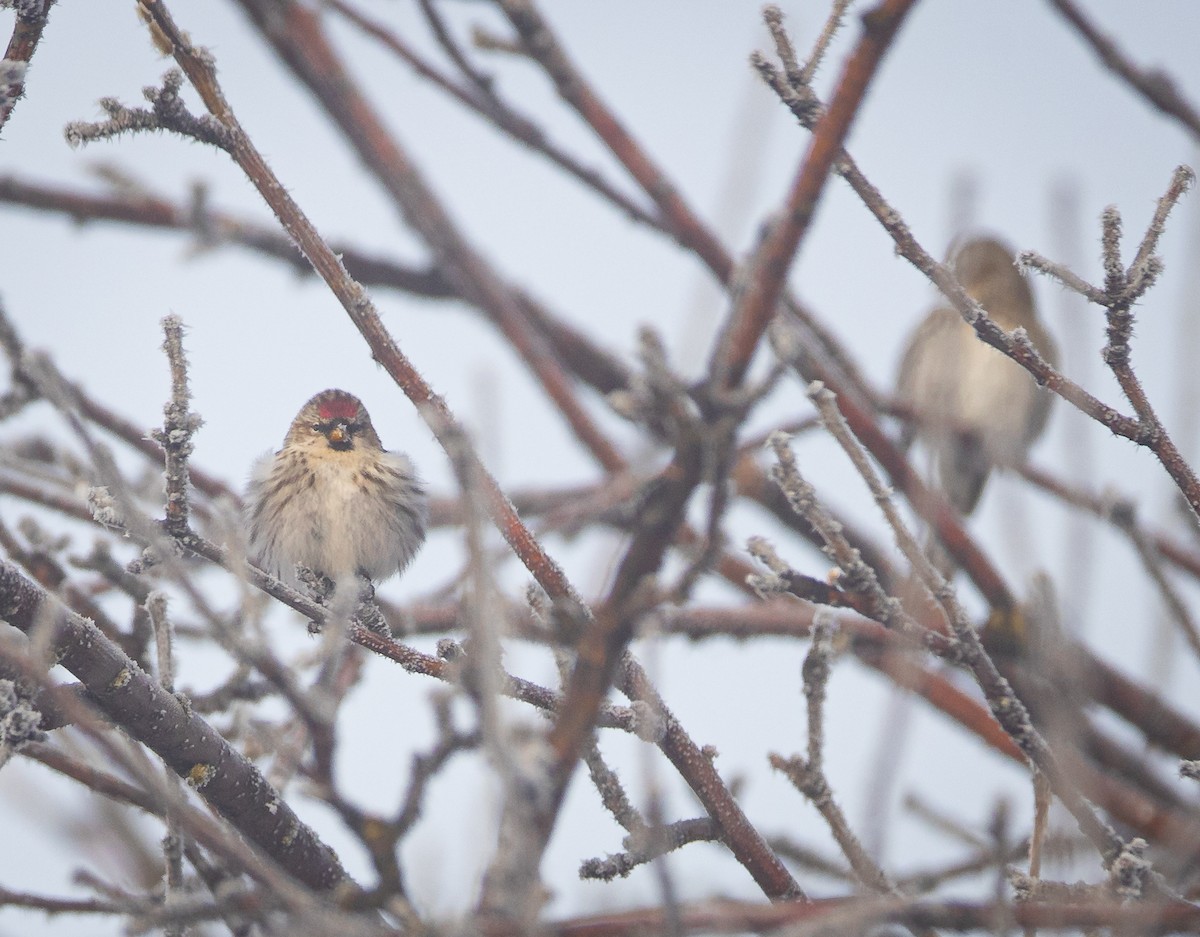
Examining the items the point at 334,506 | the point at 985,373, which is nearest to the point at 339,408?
the point at 334,506

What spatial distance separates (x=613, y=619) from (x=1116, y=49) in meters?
1.96

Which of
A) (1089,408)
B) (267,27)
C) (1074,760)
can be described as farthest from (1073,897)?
(267,27)

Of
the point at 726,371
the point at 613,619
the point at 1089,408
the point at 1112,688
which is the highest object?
the point at 1112,688

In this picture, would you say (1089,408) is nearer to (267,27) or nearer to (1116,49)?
(1116,49)

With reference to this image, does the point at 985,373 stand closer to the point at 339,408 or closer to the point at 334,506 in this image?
the point at 339,408

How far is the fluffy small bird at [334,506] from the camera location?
3691 mm

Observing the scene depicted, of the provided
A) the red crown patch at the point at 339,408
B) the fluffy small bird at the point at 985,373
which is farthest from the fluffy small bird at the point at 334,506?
the fluffy small bird at the point at 985,373

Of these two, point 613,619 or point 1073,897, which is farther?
point 1073,897

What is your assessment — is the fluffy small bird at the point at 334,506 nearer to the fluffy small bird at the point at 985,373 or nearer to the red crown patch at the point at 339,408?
the red crown patch at the point at 339,408

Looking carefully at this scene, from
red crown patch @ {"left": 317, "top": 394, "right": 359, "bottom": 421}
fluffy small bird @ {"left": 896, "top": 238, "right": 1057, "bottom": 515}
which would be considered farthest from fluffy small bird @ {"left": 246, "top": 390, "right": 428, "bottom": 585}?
fluffy small bird @ {"left": 896, "top": 238, "right": 1057, "bottom": 515}

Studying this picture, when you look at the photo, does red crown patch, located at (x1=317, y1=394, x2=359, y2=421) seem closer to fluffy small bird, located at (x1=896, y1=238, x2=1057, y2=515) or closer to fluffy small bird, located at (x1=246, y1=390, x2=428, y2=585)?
fluffy small bird, located at (x1=246, y1=390, x2=428, y2=585)

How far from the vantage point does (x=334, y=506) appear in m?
3.73

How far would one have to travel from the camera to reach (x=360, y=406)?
4250mm

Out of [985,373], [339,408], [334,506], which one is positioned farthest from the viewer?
[985,373]
